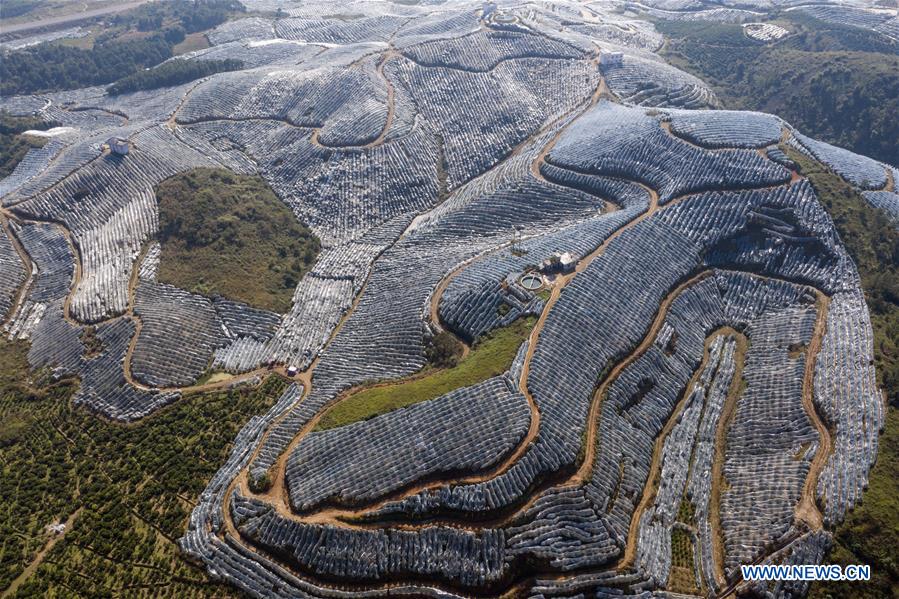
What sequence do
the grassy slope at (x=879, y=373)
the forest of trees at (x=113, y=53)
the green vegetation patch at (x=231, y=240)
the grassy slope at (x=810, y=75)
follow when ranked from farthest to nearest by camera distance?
the forest of trees at (x=113, y=53)
the grassy slope at (x=810, y=75)
the green vegetation patch at (x=231, y=240)
the grassy slope at (x=879, y=373)

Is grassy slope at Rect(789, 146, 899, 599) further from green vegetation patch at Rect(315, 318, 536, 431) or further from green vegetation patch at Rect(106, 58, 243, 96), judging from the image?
green vegetation patch at Rect(106, 58, 243, 96)

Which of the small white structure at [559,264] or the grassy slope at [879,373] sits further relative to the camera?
the small white structure at [559,264]

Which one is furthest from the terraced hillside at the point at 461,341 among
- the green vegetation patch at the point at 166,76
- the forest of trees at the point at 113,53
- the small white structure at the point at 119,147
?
the forest of trees at the point at 113,53

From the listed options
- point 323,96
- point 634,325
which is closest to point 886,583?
point 634,325

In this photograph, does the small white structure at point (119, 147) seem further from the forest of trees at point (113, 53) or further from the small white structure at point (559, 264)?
the small white structure at point (559, 264)

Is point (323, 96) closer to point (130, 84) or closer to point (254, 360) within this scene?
point (130, 84)

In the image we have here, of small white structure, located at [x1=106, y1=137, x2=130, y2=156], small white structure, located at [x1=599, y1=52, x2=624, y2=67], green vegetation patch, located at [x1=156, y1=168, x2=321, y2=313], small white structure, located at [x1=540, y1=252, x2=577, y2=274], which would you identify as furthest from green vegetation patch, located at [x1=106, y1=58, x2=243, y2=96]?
small white structure, located at [x1=540, y1=252, x2=577, y2=274]
